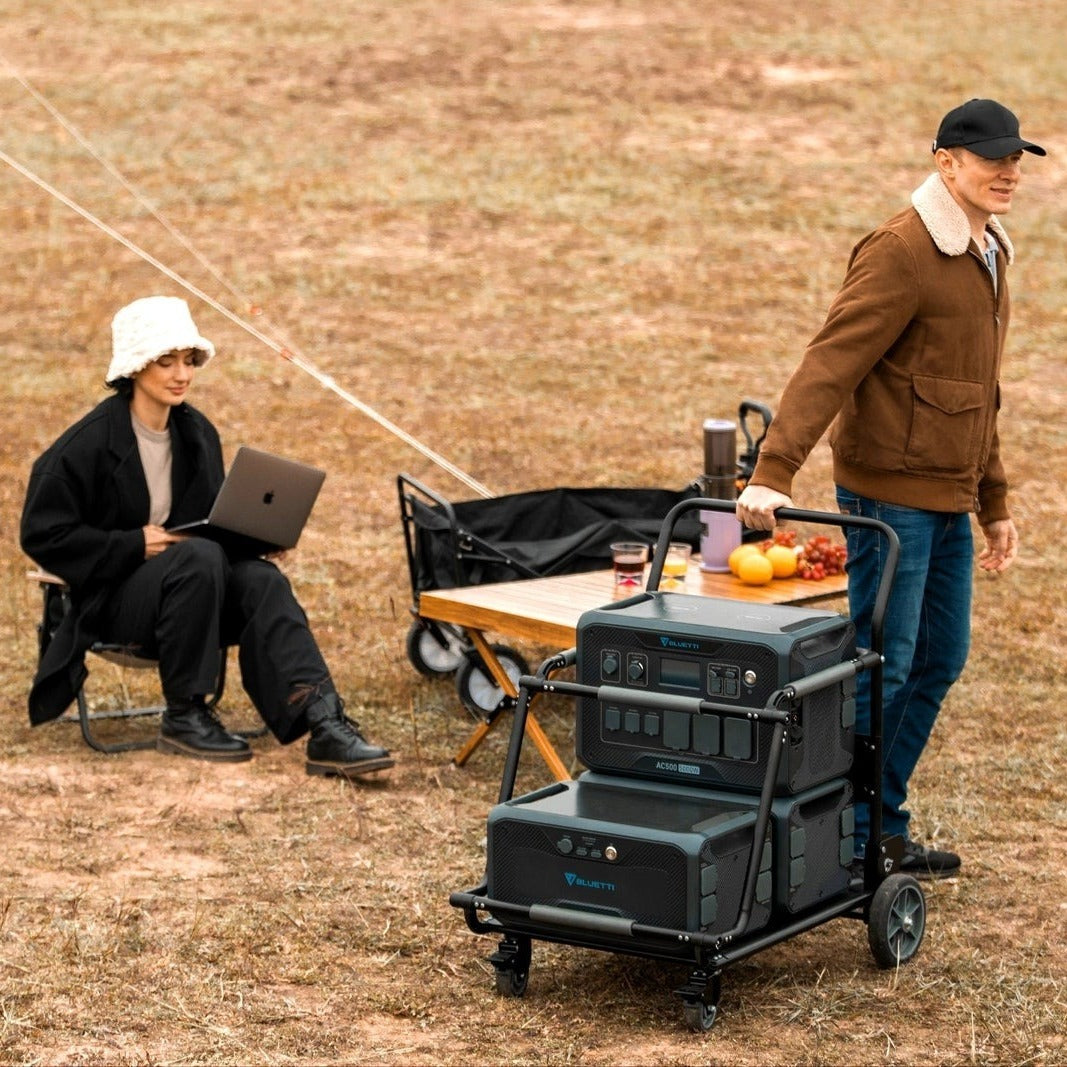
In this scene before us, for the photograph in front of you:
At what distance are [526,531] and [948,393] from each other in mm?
2588

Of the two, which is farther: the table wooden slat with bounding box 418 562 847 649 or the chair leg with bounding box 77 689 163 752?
the chair leg with bounding box 77 689 163 752

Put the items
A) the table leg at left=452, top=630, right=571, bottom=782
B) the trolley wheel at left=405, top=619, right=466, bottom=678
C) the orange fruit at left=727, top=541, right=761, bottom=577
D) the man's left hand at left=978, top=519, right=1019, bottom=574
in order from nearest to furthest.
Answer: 1. the man's left hand at left=978, top=519, right=1019, bottom=574
2. the table leg at left=452, top=630, right=571, bottom=782
3. the orange fruit at left=727, top=541, right=761, bottom=577
4. the trolley wheel at left=405, top=619, right=466, bottom=678

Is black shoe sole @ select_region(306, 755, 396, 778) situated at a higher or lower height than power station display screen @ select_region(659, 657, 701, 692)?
lower

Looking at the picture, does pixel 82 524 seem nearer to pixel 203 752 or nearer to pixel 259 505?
pixel 259 505

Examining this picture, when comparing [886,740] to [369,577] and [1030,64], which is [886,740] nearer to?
[369,577]

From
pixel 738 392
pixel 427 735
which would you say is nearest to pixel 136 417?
pixel 427 735

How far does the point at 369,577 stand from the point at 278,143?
823 centimetres

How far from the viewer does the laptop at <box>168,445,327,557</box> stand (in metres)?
6.22

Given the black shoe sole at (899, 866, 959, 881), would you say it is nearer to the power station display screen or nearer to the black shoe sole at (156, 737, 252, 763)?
the power station display screen

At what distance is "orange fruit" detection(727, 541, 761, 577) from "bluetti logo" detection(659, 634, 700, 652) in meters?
2.12

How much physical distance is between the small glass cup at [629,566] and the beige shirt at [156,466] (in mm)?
1472

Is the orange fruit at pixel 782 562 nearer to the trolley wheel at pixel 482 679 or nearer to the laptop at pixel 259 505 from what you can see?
the trolley wheel at pixel 482 679

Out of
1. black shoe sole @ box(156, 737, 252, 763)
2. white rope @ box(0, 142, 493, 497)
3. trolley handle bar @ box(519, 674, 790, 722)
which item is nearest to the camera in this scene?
trolley handle bar @ box(519, 674, 790, 722)

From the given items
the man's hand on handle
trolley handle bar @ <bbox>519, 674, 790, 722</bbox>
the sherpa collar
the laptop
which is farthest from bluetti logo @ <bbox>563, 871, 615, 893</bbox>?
the laptop
